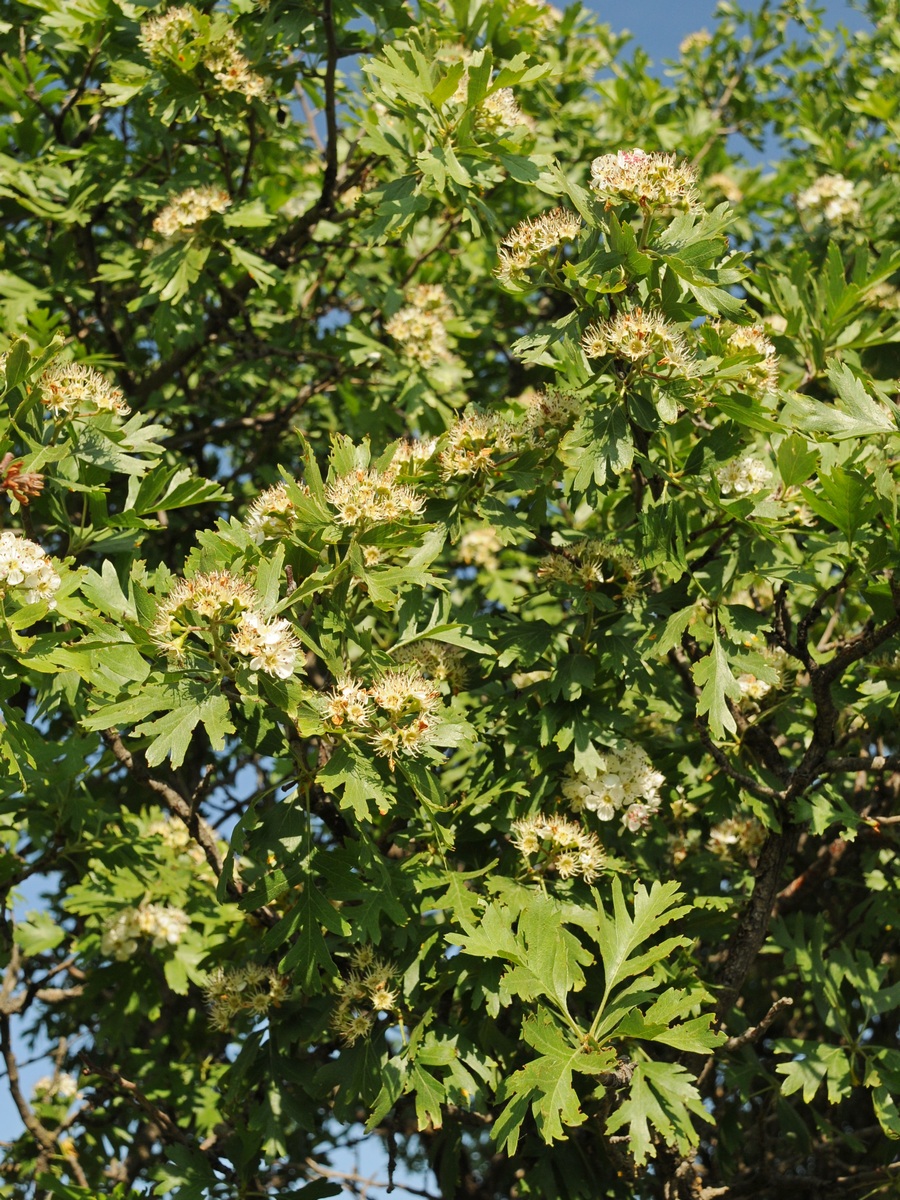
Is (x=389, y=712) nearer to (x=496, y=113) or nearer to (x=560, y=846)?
(x=560, y=846)

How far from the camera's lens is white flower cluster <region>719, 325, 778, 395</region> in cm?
308

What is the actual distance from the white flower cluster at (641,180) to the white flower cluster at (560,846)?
160 cm

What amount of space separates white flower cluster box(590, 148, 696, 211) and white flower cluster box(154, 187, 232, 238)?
67.5 inches

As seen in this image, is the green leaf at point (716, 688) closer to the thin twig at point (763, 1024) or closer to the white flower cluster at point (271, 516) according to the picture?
the thin twig at point (763, 1024)

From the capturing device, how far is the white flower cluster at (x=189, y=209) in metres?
4.12

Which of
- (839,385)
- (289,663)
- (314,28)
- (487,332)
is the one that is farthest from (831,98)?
(289,663)

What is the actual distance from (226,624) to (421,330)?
2.28m

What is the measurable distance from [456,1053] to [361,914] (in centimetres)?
50

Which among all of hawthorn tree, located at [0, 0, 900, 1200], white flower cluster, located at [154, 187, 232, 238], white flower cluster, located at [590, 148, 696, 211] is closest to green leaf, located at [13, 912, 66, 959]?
hawthorn tree, located at [0, 0, 900, 1200]

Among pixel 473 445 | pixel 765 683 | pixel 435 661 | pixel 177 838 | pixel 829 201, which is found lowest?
pixel 765 683

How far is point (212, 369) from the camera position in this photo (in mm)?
5203

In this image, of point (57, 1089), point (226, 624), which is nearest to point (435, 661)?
point (226, 624)

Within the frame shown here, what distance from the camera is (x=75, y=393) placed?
10.3ft

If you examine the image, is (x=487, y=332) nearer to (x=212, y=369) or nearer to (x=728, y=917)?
(x=212, y=369)
